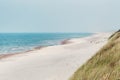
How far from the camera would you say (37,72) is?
20.3m

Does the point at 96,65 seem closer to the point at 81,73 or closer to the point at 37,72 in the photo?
the point at 81,73

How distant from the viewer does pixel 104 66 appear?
8445mm

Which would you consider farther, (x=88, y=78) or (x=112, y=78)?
(x=88, y=78)

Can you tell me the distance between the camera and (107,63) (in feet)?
28.3

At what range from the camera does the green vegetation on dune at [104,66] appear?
774 cm

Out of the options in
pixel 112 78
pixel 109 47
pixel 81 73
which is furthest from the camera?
pixel 109 47

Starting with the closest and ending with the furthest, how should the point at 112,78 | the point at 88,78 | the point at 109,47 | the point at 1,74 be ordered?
the point at 112,78
the point at 88,78
the point at 109,47
the point at 1,74

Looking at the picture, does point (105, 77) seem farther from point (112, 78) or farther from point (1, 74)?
point (1, 74)

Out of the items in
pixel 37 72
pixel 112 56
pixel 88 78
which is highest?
pixel 112 56

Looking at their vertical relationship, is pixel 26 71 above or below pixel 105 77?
below

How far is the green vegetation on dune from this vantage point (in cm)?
774

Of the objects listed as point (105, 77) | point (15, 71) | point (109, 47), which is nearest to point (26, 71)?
point (15, 71)

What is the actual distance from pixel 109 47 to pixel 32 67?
45.5 feet

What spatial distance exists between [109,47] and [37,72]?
37.5 feet
